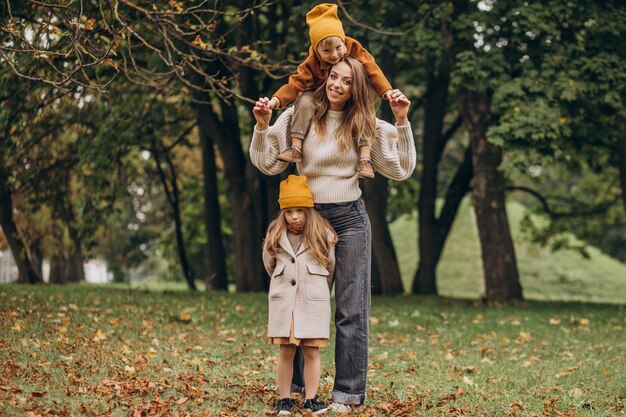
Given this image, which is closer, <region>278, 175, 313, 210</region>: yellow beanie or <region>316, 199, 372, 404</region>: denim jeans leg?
<region>278, 175, 313, 210</region>: yellow beanie

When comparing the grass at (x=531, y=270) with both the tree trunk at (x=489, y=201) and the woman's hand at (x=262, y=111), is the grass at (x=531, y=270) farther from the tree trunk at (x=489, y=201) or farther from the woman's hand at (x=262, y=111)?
the woman's hand at (x=262, y=111)

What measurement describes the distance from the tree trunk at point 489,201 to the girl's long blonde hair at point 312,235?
9254mm

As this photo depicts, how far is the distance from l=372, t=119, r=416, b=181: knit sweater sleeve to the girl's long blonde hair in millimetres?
551

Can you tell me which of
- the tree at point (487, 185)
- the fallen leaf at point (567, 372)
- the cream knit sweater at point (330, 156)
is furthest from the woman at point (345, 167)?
the tree at point (487, 185)

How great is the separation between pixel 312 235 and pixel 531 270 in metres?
27.9

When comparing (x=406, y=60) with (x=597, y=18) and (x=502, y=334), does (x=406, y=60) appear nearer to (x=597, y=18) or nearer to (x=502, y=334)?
(x=597, y=18)

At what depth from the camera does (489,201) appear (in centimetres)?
1391

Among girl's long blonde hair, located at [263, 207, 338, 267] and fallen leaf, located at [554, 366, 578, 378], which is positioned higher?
girl's long blonde hair, located at [263, 207, 338, 267]

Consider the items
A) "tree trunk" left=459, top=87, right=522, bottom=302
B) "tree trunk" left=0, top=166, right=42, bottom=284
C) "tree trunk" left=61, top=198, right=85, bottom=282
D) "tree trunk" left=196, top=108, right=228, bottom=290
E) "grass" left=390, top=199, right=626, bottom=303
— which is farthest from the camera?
"grass" left=390, top=199, right=626, bottom=303

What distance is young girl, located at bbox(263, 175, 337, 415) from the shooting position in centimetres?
497

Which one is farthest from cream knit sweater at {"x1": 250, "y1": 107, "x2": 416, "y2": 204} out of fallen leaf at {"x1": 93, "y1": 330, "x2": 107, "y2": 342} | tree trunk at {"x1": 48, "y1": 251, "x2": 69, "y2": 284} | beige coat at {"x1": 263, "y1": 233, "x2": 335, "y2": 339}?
tree trunk at {"x1": 48, "y1": 251, "x2": 69, "y2": 284}

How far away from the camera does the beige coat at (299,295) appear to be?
4965 mm

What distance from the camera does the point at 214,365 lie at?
7.05m

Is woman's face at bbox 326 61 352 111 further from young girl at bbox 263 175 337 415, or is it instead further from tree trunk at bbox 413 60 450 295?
tree trunk at bbox 413 60 450 295
